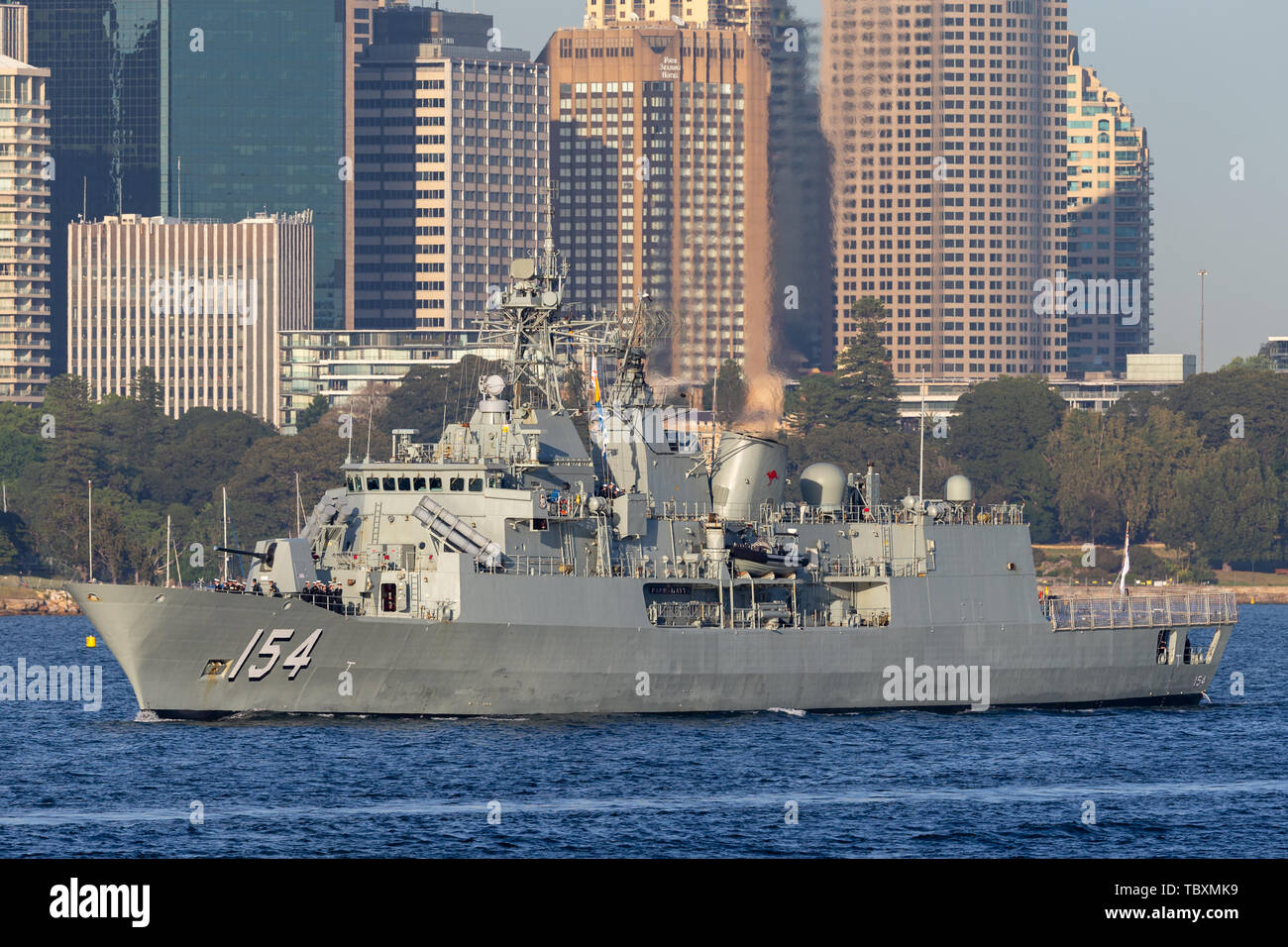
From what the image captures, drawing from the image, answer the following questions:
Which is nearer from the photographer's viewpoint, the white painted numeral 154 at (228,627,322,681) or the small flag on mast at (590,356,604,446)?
the white painted numeral 154 at (228,627,322,681)

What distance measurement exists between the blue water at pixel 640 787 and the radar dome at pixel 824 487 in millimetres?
5627

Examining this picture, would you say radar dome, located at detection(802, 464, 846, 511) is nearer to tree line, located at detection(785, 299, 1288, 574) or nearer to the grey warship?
the grey warship

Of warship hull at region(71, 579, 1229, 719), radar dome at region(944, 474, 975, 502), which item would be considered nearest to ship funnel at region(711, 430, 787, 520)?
warship hull at region(71, 579, 1229, 719)

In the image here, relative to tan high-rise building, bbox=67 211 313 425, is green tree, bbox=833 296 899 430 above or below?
below

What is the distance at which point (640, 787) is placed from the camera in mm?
33906

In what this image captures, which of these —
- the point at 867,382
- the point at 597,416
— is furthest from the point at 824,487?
the point at 867,382

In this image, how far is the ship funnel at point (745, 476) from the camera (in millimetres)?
47375

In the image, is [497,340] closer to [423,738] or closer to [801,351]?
[423,738]

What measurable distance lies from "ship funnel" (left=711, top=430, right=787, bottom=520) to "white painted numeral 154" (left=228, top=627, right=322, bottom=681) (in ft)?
38.9

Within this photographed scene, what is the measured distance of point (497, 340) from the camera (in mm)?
46281

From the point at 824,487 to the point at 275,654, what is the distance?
15494 millimetres

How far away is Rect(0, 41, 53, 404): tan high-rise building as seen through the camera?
189 metres

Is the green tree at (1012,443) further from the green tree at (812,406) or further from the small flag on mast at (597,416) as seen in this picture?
the small flag on mast at (597,416)

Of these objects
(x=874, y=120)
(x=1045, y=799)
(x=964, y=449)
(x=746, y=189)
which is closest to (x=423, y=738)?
(x=1045, y=799)
